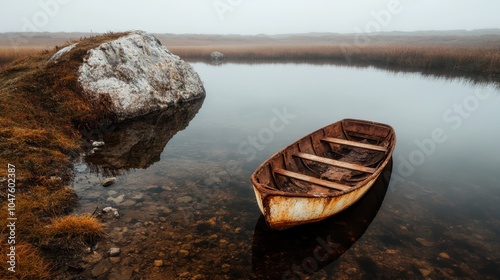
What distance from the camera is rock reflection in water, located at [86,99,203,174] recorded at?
8.72m

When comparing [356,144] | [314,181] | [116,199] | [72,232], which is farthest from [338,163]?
[72,232]

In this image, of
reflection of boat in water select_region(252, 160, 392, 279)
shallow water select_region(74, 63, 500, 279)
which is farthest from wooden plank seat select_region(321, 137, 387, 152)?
reflection of boat in water select_region(252, 160, 392, 279)

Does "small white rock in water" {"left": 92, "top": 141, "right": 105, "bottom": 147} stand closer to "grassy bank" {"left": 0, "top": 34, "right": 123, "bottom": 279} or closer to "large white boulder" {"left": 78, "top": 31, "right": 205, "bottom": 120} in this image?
"grassy bank" {"left": 0, "top": 34, "right": 123, "bottom": 279}

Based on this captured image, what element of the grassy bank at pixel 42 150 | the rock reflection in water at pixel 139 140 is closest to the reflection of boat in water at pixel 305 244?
the grassy bank at pixel 42 150

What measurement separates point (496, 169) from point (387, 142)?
3.68 m

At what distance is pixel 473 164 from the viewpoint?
30.0 ft

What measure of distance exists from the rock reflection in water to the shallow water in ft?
0.20

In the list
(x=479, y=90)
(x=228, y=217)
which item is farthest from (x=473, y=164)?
(x=479, y=90)

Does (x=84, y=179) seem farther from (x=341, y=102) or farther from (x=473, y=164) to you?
(x=341, y=102)

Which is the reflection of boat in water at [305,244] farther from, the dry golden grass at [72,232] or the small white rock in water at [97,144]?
the small white rock in water at [97,144]

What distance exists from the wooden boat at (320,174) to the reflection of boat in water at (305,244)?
43cm

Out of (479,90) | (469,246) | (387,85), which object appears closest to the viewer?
(469,246)

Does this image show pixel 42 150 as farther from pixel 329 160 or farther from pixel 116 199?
pixel 329 160

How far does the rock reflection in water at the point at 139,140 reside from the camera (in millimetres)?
8719
